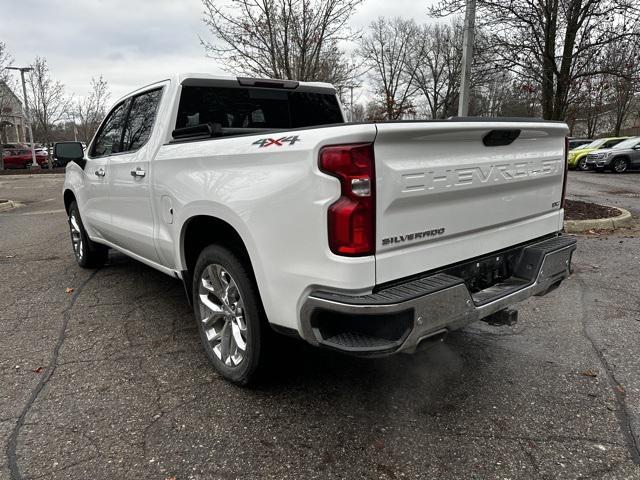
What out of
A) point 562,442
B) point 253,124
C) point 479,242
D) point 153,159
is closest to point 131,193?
point 153,159

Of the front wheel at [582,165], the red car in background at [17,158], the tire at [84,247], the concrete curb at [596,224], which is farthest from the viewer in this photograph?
the red car in background at [17,158]

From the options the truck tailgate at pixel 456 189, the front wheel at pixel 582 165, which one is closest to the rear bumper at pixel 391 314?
the truck tailgate at pixel 456 189

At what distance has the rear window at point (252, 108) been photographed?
12.1ft

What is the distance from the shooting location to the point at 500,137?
264cm

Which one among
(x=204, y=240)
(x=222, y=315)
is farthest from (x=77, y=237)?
(x=222, y=315)

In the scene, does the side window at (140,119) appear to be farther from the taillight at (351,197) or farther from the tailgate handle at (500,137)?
the tailgate handle at (500,137)

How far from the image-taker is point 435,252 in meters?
2.43

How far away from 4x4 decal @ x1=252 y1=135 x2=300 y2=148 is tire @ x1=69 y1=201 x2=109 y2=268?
150 inches

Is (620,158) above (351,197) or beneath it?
beneath

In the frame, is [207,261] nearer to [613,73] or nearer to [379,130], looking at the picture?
[379,130]

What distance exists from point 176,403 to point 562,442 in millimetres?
2089

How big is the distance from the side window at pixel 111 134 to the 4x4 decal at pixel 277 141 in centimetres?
243

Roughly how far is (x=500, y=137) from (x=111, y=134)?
3.59m

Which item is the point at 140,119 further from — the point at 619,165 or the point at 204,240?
the point at 619,165
